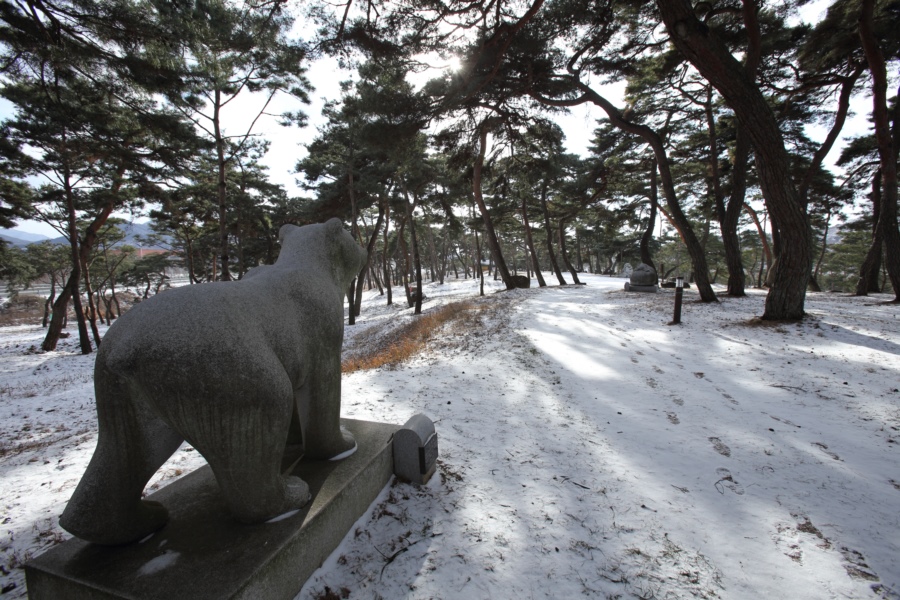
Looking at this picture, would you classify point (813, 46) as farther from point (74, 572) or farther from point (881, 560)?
point (74, 572)

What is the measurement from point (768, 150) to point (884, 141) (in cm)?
589

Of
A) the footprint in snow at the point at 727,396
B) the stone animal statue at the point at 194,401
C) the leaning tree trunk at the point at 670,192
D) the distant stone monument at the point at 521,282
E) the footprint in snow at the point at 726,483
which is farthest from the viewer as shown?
the distant stone monument at the point at 521,282

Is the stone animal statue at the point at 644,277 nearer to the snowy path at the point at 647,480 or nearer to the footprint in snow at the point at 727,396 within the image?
the snowy path at the point at 647,480

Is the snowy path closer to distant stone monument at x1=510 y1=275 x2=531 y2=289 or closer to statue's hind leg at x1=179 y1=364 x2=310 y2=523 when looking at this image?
statue's hind leg at x1=179 y1=364 x2=310 y2=523

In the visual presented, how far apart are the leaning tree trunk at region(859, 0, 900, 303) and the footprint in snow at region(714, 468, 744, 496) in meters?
10.9

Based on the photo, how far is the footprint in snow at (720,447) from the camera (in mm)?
2881

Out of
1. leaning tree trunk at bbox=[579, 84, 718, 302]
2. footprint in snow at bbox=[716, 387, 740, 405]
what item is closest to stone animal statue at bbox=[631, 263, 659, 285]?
leaning tree trunk at bbox=[579, 84, 718, 302]

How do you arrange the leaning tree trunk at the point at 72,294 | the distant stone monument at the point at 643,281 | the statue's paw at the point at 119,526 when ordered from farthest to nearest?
the distant stone monument at the point at 643,281
the leaning tree trunk at the point at 72,294
the statue's paw at the point at 119,526

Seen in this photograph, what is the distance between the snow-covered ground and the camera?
1809 mm

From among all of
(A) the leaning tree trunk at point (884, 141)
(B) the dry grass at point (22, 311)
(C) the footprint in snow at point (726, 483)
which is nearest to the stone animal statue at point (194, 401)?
(C) the footprint in snow at point (726, 483)

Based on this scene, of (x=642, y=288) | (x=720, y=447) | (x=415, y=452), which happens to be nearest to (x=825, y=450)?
(x=720, y=447)

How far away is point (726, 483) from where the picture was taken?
2510 mm

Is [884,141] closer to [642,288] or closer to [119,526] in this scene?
[642,288]

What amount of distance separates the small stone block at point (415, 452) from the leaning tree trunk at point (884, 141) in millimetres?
12767
